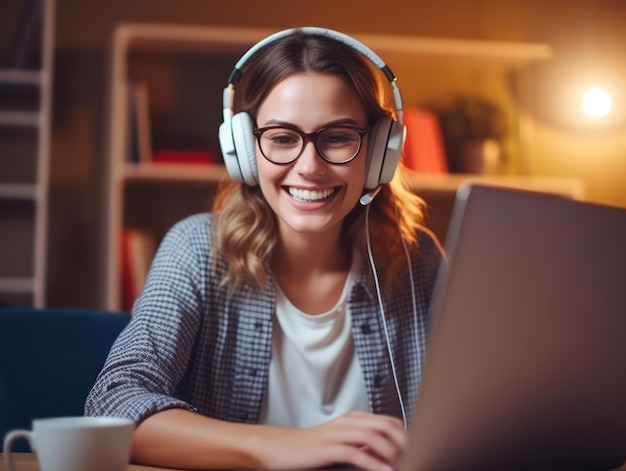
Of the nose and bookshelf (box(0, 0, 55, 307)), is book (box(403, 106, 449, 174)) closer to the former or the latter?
bookshelf (box(0, 0, 55, 307))

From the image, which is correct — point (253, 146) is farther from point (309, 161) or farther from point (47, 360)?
point (47, 360)

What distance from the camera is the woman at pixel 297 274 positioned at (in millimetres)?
1349

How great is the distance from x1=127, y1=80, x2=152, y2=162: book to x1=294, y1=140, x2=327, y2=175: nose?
1706 mm

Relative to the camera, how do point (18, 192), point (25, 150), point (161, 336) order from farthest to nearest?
point (25, 150) < point (18, 192) < point (161, 336)

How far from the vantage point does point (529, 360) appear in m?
0.76

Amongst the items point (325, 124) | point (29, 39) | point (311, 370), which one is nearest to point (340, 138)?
point (325, 124)

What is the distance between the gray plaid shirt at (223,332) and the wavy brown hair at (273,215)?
0.03 meters

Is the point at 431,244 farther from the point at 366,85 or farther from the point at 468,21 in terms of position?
the point at 468,21

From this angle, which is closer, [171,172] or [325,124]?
[325,124]

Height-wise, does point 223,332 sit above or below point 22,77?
below

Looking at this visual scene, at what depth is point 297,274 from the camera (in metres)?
1.51

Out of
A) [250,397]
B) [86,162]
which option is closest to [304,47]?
[250,397]

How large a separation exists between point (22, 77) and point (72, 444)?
7.72 feet

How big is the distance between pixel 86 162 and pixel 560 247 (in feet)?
8.61
